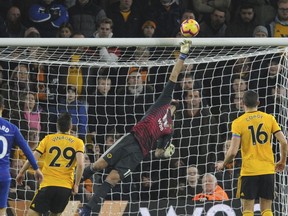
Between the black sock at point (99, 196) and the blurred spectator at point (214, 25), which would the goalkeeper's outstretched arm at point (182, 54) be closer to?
the black sock at point (99, 196)

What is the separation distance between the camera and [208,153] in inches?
628

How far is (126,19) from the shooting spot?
1781 centimetres

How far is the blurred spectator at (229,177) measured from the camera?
50.7ft

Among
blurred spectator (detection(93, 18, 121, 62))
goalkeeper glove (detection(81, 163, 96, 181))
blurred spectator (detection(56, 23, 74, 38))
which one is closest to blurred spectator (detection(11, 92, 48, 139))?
blurred spectator (detection(93, 18, 121, 62))

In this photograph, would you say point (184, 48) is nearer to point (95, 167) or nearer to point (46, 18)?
point (95, 167)

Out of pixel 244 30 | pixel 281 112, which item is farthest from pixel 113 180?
pixel 244 30

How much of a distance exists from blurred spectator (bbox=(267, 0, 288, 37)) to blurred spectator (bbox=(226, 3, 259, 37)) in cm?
29

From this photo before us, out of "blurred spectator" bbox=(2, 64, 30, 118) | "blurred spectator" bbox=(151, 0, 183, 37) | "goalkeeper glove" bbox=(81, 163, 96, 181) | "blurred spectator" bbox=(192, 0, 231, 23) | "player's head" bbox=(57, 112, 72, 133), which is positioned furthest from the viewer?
"blurred spectator" bbox=(192, 0, 231, 23)

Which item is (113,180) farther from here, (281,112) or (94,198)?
(281,112)

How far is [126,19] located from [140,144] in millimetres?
3964

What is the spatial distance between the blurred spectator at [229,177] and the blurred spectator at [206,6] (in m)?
2.86

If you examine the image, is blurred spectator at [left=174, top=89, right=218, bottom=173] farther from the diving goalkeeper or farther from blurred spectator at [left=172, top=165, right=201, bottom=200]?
the diving goalkeeper

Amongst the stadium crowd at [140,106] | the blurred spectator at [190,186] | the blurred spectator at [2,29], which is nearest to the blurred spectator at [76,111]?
the stadium crowd at [140,106]

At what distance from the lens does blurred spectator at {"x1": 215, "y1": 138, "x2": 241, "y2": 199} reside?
1545cm
